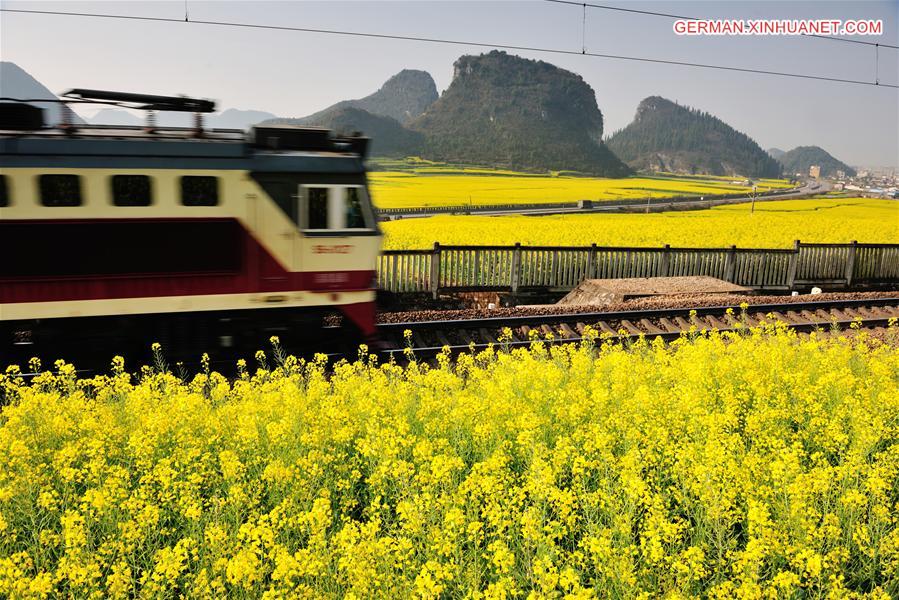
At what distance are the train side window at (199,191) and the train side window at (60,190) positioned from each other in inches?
48.2

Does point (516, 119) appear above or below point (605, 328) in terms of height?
above

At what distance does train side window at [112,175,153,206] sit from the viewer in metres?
8.23

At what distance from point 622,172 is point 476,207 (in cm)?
9028

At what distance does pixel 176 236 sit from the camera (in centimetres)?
855

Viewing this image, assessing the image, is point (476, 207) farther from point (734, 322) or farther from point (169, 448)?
point (169, 448)

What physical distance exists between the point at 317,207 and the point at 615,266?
10948mm

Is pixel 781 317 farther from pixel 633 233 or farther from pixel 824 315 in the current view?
pixel 633 233

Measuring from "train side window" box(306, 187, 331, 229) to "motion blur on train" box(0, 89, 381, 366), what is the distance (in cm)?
1

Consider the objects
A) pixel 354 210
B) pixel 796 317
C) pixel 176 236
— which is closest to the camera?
pixel 176 236

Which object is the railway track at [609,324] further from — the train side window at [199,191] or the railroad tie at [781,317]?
the train side window at [199,191]

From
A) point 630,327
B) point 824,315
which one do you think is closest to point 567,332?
point 630,327

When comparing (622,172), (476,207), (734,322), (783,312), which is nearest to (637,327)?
(734,322)

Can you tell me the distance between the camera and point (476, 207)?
4956 centimetres

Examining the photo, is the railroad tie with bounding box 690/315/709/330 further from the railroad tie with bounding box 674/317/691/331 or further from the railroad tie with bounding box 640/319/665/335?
the railroad tie with bounding box 640/319/665/335
